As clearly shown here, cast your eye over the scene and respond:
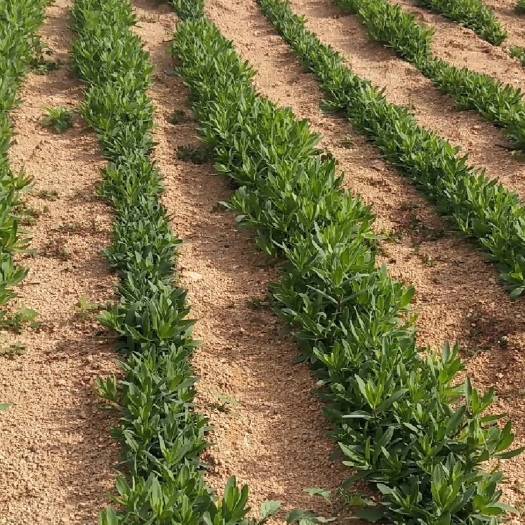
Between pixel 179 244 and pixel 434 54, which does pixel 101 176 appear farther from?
pixel 434 54

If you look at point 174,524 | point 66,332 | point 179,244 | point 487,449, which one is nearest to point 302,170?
point 179,244

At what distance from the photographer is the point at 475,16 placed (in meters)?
10.6

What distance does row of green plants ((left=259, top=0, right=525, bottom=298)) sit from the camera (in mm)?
5207

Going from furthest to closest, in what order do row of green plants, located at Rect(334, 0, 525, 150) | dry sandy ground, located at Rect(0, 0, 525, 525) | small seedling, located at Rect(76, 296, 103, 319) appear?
1. row of green plants, located at Rect(334, 0, 525, 150)
2. small seedling, located at Rect(76, 296, 103, 319)
3. dry sandy ground, located at Rect(0, 0, 525, 525)

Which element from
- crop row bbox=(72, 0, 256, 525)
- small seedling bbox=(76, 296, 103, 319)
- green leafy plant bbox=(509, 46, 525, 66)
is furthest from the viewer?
green leafy plant bbox=(509, 46, 525, 66)

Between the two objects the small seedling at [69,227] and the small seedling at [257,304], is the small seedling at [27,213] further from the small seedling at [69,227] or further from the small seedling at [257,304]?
the small seedling at [257,304]

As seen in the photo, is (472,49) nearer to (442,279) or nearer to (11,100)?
(442,279)

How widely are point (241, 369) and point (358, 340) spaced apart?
2.49 feet

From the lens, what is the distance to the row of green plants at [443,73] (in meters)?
7.44

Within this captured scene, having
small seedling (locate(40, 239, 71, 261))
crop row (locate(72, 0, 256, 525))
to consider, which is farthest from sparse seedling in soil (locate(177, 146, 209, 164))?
small seedling (locate(40, 239, 71, 261))

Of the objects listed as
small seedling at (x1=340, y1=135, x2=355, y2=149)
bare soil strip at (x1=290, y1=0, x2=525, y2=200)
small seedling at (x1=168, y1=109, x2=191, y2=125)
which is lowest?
small seedling at (x1=168, y1=109, x2=191, y2=125)

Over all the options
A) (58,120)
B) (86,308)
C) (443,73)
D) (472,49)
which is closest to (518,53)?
(472,49)

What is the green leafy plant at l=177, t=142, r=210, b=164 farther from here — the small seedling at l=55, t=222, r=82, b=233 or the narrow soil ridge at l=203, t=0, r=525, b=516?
the small seedling at l=55, t=222, r=82, b=233

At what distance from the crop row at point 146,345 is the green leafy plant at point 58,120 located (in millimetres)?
252
